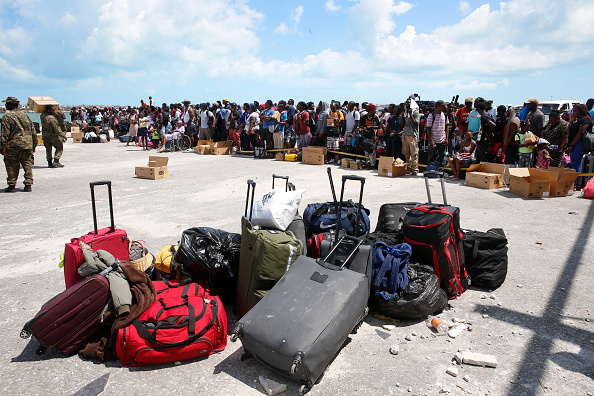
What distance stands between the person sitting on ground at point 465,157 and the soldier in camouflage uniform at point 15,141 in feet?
33.9

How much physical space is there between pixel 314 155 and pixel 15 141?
8278mm

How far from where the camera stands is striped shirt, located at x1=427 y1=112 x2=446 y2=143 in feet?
35.7

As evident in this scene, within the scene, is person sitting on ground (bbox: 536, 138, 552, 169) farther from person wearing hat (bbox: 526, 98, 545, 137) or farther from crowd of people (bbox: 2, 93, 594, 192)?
person wearing hat (bbox: 526, 98, 545, 137)

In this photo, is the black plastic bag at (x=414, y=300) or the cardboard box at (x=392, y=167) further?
the cardboard box at (x=392, y=167)

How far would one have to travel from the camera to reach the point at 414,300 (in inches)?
Result: 142

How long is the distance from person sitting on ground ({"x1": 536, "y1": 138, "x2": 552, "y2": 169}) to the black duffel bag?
20.4 feet

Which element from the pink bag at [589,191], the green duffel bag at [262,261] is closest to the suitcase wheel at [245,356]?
the green duffel bag at [262,261]

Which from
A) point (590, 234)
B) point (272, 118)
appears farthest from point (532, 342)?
point (272, 118)

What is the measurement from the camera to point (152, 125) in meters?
19.5

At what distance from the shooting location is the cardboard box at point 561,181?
321 inches

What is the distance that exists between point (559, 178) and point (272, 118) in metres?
9.63

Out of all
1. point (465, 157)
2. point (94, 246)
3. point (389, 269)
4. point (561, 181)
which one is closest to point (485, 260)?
point (389, 269)

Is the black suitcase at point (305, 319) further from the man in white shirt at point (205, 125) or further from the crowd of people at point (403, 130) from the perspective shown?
the man in white shirt at point (205, 125)

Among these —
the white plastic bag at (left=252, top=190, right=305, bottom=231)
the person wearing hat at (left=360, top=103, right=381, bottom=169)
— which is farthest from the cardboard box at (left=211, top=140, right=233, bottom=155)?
the white plastic bag at (left=252, top=190, right=305, bottom=231)
